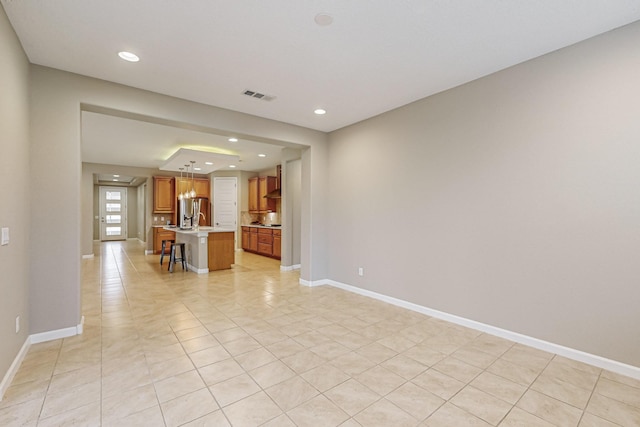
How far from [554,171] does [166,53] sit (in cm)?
372

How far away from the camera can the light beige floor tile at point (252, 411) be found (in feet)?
5.79

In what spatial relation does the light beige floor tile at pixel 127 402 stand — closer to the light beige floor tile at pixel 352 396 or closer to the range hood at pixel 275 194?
the light beige floor tile at pixel 352 396

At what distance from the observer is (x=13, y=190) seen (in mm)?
2295

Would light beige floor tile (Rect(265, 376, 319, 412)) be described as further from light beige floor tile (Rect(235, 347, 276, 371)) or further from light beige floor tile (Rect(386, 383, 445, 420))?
light beige floor tile (Rect(386, 383, 445, 420))

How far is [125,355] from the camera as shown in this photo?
2.58 m

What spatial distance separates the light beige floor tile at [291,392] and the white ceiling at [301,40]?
2746 mm

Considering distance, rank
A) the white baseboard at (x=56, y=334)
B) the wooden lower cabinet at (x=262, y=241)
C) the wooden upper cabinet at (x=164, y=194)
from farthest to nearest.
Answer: the wooden upper cabinet at (x=164, y=194), the wooden lower cabinet at (x=262, y=241), the white baseboard at (x=56, y=334)

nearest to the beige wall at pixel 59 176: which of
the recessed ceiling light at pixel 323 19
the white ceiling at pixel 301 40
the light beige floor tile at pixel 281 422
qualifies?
the white ceiling at pixel 301 40

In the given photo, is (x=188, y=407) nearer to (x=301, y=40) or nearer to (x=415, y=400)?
(x=415, y=400)

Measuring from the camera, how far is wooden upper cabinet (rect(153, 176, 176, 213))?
30.5 ft

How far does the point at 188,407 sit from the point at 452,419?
1.68 meters

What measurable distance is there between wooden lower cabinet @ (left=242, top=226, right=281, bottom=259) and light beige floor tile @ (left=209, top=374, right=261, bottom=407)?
5689mm

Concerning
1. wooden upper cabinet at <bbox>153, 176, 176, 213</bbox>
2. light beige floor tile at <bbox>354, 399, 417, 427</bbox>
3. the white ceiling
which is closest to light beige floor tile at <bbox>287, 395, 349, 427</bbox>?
light beige floor tile at <bbox>354, 399, 417, 427</bbox>

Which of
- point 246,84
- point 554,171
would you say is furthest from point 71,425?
point 554,171
